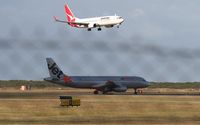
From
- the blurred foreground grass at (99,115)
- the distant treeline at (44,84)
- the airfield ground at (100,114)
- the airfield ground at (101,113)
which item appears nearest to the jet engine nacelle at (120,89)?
the distant treeline at (44,84)

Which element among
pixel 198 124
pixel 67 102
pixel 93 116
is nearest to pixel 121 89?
pixel 67 102

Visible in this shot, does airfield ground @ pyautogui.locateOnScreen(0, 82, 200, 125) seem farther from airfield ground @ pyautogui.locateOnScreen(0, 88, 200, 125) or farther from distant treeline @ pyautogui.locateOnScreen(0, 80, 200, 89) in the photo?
distant treeline @ pyautogui.locateOnScreen(0, 80, 200, 89)

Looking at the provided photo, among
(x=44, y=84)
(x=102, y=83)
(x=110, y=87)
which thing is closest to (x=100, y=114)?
(x=110, y=87)

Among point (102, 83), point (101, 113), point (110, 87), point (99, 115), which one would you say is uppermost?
point (102, 83)

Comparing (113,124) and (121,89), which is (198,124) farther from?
(121,89)

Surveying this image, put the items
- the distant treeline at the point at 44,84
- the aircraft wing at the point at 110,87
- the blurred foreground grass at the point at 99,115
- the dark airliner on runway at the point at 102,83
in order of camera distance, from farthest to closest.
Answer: the dark airliner on runway at the point at 102,83 < the aircraft wing at the point at 110,87 < the blurred foreground grass at the point at 99,115 < the distant treeline at the point at 44,84

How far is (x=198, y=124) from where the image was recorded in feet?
108

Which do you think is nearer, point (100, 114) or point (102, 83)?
point (100, 114)

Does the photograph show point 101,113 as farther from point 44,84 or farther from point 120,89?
point 44,84

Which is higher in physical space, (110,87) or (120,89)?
(110,87)

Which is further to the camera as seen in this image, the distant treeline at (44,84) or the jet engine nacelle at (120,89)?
the jet engine nacelle at (120,89)

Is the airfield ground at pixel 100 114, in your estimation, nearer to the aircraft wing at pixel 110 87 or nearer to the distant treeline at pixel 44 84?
the distant treeline at pixel 44 84

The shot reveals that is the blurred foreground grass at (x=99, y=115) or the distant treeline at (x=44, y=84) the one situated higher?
the distant treeline at (x=44, y=84)

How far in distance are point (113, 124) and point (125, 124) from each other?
0.75m
